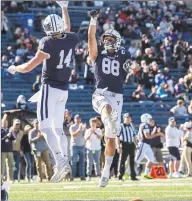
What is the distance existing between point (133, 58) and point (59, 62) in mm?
19851

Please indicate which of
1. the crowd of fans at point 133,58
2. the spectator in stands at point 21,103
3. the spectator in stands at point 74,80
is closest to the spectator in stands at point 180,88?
the crowd of fans at point 133,58

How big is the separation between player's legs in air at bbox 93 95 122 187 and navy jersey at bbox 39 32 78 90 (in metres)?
0.90

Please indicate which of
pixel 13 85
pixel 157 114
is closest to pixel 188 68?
pixel 157 114

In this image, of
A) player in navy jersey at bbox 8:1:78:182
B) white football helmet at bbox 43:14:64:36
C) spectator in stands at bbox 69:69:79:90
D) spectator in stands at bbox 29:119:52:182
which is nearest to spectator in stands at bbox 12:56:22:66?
spectator in stands at bbox 69:69:79:90

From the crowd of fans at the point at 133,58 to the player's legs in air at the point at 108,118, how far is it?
8010mm

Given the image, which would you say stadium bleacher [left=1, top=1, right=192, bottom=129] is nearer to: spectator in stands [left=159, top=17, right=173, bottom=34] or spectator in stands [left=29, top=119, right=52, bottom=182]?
spectator in stands [left=159, top=17, right=173, bottom=34]

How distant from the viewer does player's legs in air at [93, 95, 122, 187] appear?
1324cm

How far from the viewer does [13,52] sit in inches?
1252

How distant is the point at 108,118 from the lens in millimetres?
13180

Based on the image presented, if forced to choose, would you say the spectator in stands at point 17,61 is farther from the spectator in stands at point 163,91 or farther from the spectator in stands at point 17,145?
the spectator in stands at point 17,145

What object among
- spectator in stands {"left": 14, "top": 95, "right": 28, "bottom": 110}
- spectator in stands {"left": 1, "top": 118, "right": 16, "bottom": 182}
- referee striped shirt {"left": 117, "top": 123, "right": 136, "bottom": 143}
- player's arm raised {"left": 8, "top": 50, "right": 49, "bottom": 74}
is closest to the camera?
player's arm raised {"left": 8, "top": 50, "right": 49, "bottom": 74}

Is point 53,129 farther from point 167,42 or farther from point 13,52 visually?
point 167,42

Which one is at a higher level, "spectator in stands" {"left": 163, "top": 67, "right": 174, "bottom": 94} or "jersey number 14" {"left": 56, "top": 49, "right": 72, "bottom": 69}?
"spectator in stands" {"left": 163, "top": 67, "right": 174, "bottom": 94}

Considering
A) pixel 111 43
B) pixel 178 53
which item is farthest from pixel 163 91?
pixel 111 43
